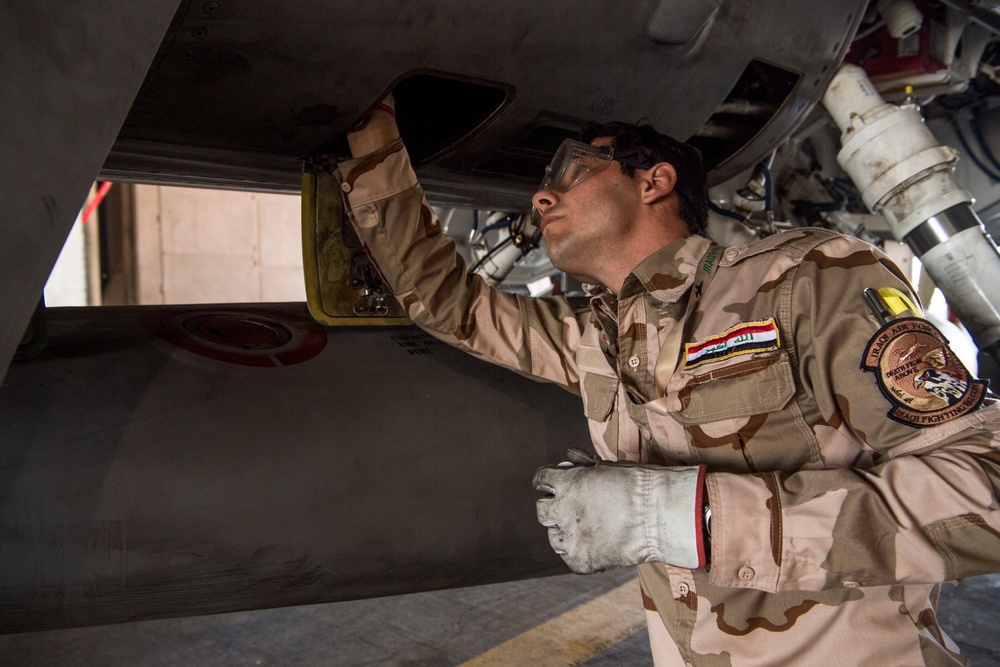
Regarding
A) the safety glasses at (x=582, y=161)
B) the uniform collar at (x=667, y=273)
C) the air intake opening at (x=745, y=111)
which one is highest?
the air intake opening at (x=745, y=111)

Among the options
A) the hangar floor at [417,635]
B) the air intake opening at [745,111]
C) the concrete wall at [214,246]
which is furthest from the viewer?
the concrete wall at [214,246]

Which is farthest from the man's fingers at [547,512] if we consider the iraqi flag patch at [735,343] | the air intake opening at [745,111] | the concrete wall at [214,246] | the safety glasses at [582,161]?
the concrete wall at [214,246]

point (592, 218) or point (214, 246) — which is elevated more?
point (214, 246)

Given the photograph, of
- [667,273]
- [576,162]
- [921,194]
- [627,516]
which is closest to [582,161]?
[576,162]

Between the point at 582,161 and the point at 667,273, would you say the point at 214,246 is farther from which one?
the point at 667,273

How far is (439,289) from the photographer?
4.29 ft

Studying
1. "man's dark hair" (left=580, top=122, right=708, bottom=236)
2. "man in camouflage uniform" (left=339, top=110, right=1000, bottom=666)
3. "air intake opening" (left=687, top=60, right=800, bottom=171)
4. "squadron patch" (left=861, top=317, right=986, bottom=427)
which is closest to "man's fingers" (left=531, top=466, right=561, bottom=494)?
"man in camouflage uniform" (left=339, top=110, right=1000, bottom=666)

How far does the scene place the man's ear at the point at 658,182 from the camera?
130 centimetres

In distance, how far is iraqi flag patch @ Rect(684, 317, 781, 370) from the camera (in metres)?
1.01

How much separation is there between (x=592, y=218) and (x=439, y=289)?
0.28m

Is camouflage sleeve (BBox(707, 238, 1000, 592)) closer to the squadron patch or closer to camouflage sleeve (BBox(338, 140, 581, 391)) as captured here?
the squadron patch

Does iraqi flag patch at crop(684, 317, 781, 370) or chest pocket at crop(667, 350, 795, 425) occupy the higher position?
iraqi flag patch at crop(684, 317, 781, 370)

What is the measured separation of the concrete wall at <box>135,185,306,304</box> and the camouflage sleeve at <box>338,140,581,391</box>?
206 inches

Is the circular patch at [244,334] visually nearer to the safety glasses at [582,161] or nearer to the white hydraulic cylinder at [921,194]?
the safety glasses at [582,161]
